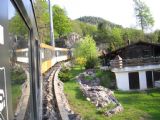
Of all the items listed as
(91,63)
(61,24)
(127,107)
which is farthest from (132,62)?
(61,24)

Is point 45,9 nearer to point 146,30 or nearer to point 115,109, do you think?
point 146,30

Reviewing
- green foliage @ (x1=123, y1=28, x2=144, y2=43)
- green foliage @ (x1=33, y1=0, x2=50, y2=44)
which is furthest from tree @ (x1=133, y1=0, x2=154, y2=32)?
green foliage @ (x1=33, y1=0, x2=50, y2=44)

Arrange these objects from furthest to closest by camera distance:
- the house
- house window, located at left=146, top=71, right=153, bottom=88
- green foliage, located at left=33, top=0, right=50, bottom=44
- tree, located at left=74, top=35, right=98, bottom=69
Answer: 1. green foliage, located at left=33, top=0, right=50, bottom=44
2. tree, located at left=74, top=35, right=98, bottom=69
3. house window, located at left=146, top=71, right=153, bottom=88
4. the house

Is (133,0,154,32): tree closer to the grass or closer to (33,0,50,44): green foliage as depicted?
(33,0,50,44): green foliage

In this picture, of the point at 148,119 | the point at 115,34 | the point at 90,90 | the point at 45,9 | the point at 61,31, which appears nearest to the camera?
the point at 148,119

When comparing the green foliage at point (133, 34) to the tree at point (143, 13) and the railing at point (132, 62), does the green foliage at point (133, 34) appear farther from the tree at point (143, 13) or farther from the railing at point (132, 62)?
the railing at point (132, 62)

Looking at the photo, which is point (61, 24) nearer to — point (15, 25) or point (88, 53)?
point (88, 53)

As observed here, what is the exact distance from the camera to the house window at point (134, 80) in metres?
34.5

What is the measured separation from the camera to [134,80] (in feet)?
115

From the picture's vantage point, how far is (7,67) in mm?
2041

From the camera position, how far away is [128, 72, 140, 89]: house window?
1359 inches

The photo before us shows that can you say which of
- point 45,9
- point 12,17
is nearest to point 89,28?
point 45,9

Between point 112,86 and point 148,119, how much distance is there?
1555 centimetres

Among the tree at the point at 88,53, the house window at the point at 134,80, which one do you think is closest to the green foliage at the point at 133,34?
the tree at the point at 88,53
